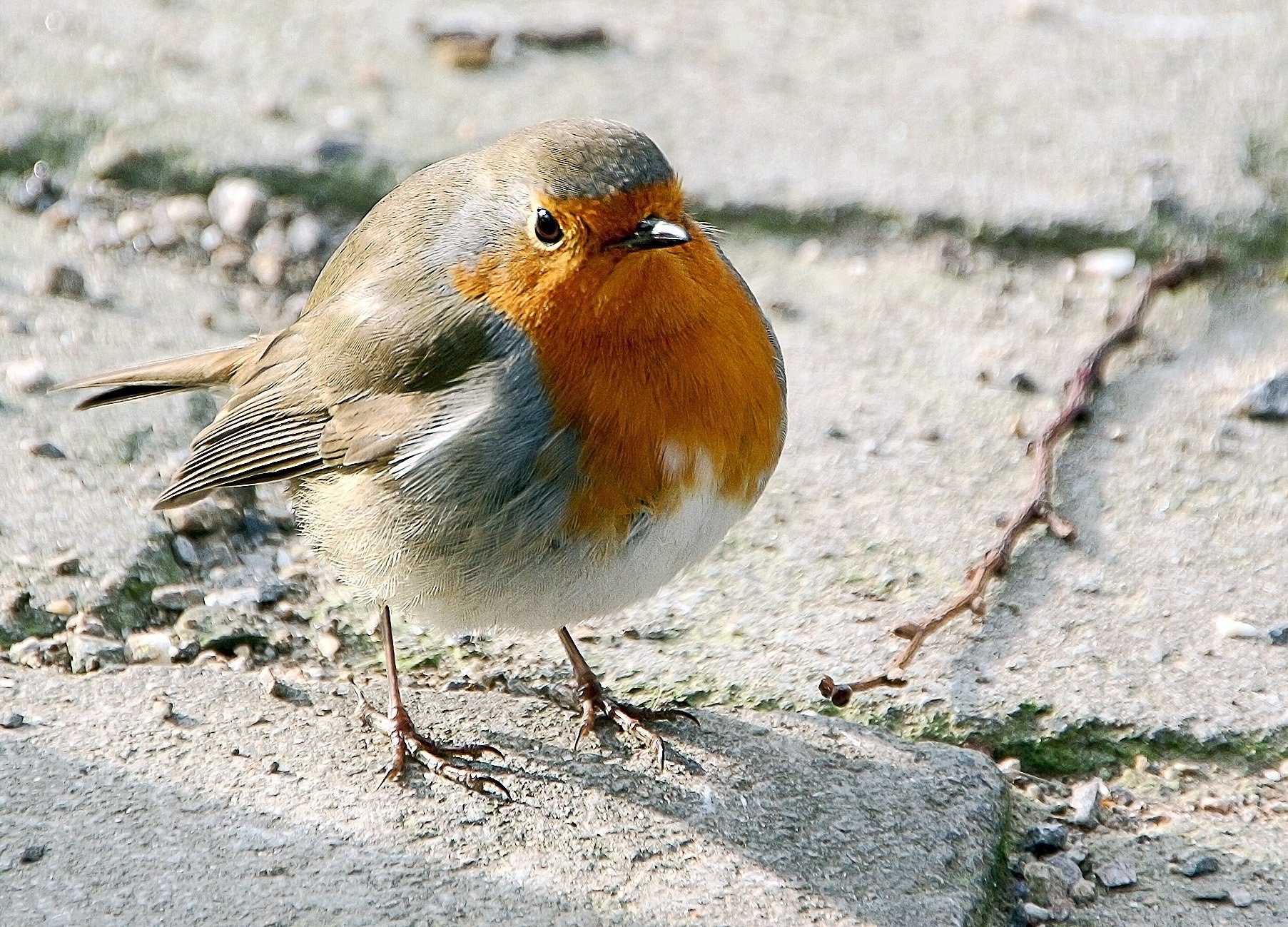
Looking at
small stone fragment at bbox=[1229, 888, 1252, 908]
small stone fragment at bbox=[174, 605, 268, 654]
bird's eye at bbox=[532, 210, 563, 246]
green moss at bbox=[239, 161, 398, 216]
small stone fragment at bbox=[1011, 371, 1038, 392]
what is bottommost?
small stone fragment at bbox=[174, 605, 268, 654]

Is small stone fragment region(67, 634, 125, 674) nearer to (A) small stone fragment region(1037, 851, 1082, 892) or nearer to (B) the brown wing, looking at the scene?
(B) the brown wing

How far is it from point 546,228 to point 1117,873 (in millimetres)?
1475

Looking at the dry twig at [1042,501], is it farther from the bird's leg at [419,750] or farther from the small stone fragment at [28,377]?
the small stone fragment at [28,377]

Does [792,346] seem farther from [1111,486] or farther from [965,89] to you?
[965,89]

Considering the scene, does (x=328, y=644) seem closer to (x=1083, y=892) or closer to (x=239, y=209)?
(x=1083, y=892)

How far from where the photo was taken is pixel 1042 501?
A: 3.59m

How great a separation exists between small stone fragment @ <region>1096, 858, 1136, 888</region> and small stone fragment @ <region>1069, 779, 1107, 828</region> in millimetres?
104

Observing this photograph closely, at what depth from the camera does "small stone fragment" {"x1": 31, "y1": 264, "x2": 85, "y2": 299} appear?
436cm

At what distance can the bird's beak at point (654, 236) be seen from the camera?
282 cm

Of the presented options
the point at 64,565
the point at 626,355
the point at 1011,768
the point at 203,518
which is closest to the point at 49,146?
the point at 203,518

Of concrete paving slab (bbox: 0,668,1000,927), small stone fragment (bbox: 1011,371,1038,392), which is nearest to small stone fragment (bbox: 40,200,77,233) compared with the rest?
concrete paving slab (bbox: 0,668,1000,927)

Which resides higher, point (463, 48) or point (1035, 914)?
point (463, 48)

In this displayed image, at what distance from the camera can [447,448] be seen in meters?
2.93

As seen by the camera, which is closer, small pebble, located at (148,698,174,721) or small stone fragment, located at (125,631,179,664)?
small pebble, located at (148,698,174,721)
